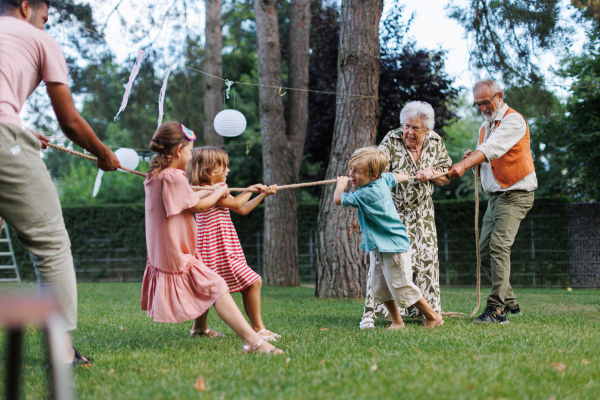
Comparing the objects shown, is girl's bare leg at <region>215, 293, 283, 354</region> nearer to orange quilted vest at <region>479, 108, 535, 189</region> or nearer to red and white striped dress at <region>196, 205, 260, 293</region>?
red and white striped dress at <region>196, 205, 260, 293</region>

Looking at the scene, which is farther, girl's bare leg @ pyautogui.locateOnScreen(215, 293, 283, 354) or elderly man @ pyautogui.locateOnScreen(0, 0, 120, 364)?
girl's bare leg @ pyautogui.locateOnScreen(215, 293, 283, 354)

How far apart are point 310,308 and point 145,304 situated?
2.95m

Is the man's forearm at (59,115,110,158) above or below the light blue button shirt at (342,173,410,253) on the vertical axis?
above

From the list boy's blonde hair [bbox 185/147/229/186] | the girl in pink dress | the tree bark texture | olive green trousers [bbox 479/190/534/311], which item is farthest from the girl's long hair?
the tree bark texture

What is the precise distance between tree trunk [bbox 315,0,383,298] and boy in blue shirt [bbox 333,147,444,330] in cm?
315

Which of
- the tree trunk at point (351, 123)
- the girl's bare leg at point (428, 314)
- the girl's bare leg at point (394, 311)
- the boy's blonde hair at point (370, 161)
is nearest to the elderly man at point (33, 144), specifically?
the boy's blonde hair at point (370, 161)

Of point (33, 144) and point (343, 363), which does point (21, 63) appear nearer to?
point (33, 144)

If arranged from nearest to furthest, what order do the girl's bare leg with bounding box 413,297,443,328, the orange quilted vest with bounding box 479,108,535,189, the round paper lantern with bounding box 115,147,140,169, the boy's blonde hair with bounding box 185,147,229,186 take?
the boy's blonde hair with bounding box 185,147,229,186 < the girl's bare leg with bounding box 413,297,443,328 < the orange quilted vest with bounding box 479,108,535,189 < the round paper lantern with bounding box 115,147,140,169

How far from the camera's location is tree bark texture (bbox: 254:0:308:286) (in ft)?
35.3

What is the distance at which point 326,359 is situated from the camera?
303 cm

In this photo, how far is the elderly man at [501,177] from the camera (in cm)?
469

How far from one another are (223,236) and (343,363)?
1.39m

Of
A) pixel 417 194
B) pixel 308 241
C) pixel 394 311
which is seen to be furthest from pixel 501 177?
pixel 308 241

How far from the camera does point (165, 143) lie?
346 centimetres
